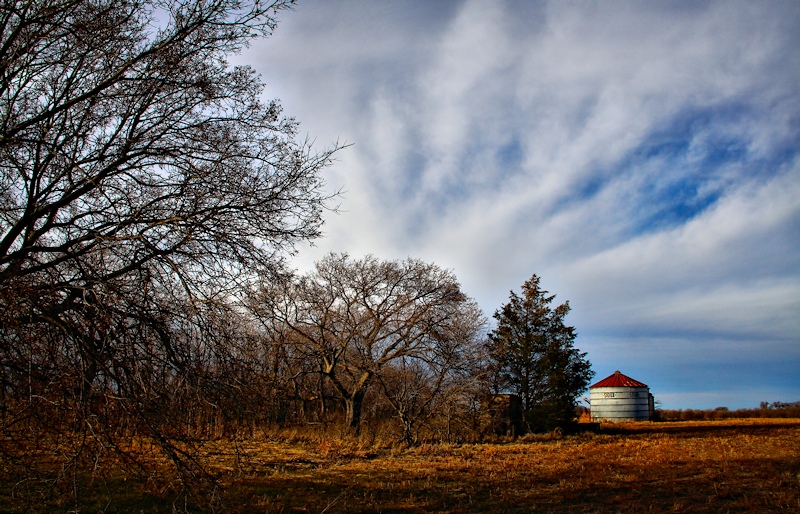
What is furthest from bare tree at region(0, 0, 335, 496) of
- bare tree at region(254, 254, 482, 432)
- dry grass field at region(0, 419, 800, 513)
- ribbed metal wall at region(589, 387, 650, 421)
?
ribbed metal wall at region(589, 387, 650, 421)

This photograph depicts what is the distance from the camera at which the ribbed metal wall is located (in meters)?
43.4

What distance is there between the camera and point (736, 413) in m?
52.1

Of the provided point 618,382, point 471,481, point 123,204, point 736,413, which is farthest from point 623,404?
point 123,204

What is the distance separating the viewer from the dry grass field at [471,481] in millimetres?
8484

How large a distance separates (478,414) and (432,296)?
19.6 ft

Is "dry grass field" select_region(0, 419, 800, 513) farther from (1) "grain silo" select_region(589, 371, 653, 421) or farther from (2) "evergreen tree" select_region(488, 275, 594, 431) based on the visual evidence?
(1) "grain silo" select_region(589, 371, 653, 421)

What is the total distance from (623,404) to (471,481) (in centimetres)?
3671

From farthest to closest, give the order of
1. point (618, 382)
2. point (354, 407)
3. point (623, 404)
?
point (618, 382) → point (623, 404) → point (354, 407)

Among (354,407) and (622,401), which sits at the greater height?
(354,407)

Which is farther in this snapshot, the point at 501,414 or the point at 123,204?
the point at 501,414

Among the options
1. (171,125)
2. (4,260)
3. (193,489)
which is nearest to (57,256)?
(4,260)

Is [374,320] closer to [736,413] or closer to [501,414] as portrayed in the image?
[501,414]

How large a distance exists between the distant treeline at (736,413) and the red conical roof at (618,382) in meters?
5.06

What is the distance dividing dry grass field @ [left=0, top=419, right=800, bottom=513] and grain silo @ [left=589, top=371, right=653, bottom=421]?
25621 mm
